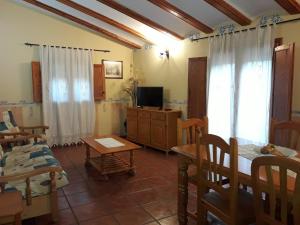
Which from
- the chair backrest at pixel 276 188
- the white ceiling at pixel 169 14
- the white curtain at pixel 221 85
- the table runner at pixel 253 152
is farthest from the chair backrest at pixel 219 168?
the white ceiling at pixel 169 14

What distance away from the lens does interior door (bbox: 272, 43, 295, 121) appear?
8.83 ft

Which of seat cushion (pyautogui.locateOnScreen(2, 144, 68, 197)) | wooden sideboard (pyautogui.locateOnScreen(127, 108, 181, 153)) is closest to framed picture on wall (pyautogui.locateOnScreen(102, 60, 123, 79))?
wooden sideboard (pyautogui.locateOnScreen(127, 108, 181, 153))

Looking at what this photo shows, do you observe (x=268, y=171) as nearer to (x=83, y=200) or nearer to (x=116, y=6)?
(x=83, y=200)

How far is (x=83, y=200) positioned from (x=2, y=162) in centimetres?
102

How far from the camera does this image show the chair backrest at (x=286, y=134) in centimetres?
227

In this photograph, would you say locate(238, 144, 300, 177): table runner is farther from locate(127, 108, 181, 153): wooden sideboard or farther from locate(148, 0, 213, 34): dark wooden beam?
locate(127, 108, 181, 153): wooden sideboard

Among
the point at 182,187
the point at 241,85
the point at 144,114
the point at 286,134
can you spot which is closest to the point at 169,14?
the point at 241,85

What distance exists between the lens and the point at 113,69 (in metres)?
5.72

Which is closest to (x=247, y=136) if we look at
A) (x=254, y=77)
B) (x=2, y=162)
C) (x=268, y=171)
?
(x=254, y=77)

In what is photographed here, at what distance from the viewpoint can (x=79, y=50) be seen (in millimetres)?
5145

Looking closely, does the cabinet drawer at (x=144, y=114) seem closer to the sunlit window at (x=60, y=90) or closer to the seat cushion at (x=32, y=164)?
the sunlit window at (x=60, y=90)

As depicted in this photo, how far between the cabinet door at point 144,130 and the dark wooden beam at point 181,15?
1960 millimetres

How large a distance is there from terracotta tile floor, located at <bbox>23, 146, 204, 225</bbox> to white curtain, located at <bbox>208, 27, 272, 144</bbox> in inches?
45.4

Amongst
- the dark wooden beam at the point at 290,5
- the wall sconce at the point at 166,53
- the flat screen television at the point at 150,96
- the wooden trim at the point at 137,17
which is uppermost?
the wooden trim at the point at 137,17
